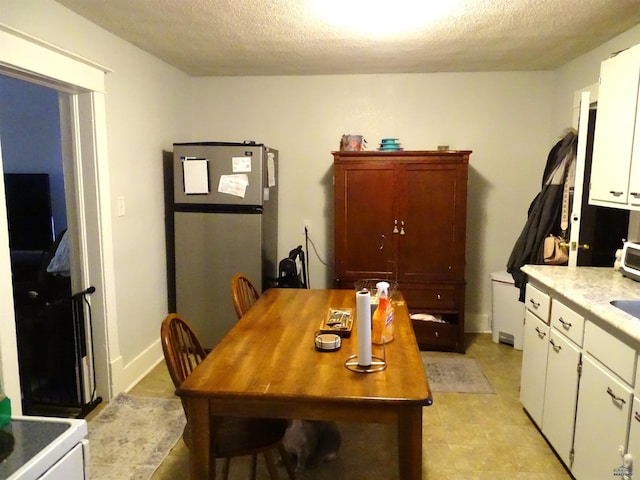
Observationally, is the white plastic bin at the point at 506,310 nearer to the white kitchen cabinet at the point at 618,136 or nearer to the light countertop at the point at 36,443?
the white kitchen cabinet at the point at 618,136

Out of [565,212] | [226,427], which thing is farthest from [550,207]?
[226,427]

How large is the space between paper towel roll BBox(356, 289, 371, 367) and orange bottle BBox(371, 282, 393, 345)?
26 centimetres

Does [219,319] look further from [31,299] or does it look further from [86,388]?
[31,299]

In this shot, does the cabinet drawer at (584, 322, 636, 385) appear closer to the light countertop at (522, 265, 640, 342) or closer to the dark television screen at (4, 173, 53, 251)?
the light countertop at (522, 265, 640, 342)

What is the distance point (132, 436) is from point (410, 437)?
5.63 ft

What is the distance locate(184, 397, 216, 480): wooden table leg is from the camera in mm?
1525

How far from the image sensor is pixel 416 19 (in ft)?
8.56

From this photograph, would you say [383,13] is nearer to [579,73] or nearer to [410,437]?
[579,73]

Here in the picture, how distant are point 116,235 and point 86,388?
0.95 m

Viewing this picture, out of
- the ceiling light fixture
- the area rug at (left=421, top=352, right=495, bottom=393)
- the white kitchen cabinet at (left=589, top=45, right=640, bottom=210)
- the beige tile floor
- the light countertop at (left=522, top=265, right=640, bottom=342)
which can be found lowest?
the beige tile floor

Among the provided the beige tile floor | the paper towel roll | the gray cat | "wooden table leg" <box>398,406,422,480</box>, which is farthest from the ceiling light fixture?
the beige tile floor

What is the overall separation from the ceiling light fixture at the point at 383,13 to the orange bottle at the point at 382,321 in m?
1.48

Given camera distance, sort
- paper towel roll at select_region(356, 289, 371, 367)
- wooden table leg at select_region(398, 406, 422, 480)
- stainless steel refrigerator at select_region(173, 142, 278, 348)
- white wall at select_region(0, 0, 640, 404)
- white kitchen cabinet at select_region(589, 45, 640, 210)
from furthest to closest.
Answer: white wall at select_region(0, 0, 640, 404)
stainless steel refrigerator at select_region(173, 142, 278, 348)
white kitchen cabinet at select_region(589, 45, 640, 210)
paper towel roll at select_region(356, 289, 371, 367)
wooden table leg at select_region(398, 406, 422, 480)

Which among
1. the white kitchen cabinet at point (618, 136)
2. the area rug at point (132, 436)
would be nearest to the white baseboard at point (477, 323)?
the white kitchen cabinet at point (618, 136)
